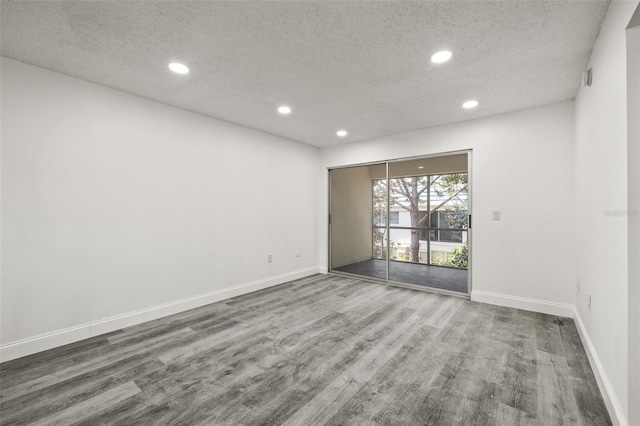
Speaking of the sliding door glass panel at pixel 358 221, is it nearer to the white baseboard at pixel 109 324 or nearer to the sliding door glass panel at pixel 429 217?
the sliding door glass panel at pixel 429 217

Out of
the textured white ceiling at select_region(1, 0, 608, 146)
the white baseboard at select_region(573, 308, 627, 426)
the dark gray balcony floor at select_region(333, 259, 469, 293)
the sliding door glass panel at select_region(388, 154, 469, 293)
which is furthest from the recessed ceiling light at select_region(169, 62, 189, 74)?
the sliding door glass panel at select_region(388, 154, 469, 293)

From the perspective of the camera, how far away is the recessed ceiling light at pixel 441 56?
215cm

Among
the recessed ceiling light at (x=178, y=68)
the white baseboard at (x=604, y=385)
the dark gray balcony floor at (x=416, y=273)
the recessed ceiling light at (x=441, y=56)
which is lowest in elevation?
the dark gray balcony floor at (x=416, y=273)

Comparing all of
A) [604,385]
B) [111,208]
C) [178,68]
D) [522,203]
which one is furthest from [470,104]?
[111,208]

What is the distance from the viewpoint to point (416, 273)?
5438mm

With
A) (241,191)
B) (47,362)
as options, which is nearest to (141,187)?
(241,191)

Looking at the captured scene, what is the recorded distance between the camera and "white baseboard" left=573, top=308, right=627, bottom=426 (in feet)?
4.73

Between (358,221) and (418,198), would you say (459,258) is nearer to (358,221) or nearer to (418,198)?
(418,198)

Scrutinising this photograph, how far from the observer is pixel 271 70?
2430 mm

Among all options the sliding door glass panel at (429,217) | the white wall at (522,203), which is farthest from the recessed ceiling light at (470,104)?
the sliding door glass panel at (429,217)

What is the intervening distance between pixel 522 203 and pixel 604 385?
214cm

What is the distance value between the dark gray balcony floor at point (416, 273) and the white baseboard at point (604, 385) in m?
1.69

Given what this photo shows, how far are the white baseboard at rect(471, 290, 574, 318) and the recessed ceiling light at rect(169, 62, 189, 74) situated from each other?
416 centimetres

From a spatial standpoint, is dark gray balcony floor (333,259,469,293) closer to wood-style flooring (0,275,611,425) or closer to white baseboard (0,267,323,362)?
wood-style flooring (0,275,611,425)
